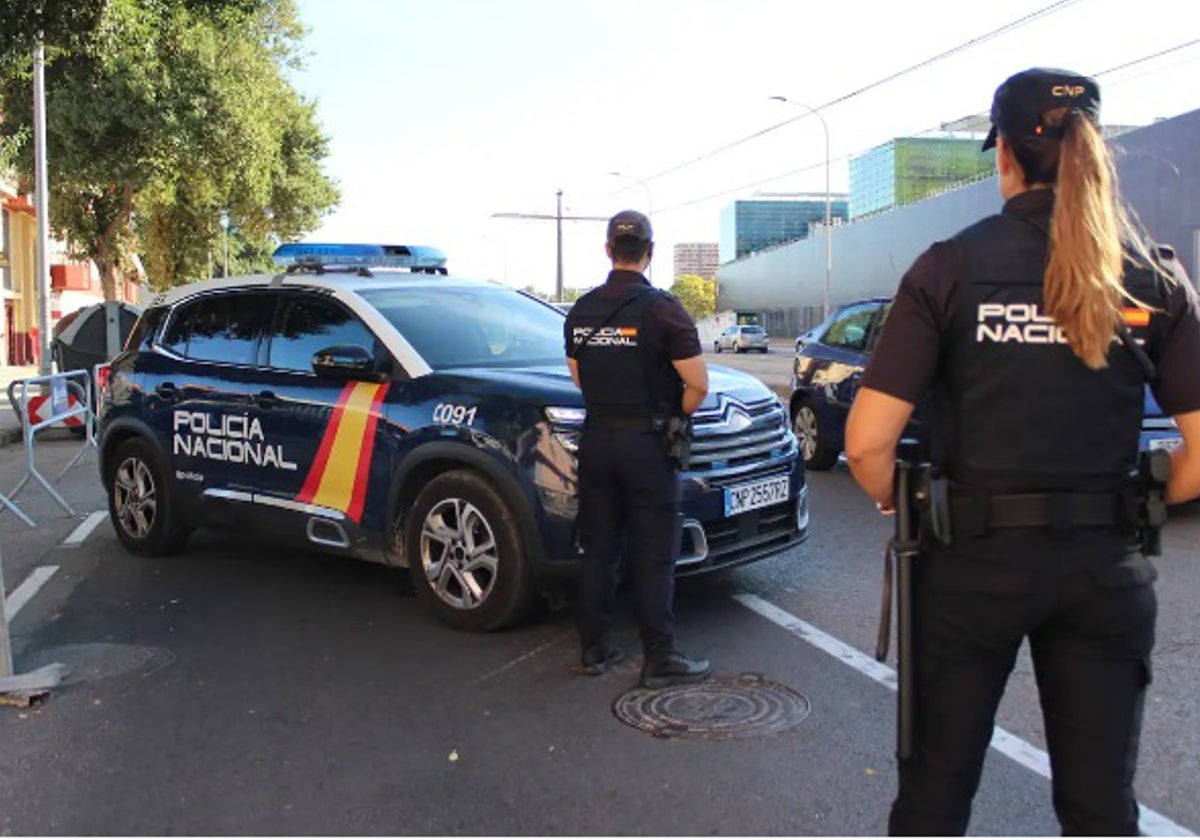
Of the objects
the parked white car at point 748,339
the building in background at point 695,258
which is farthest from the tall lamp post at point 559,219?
the building in background at point 695,258

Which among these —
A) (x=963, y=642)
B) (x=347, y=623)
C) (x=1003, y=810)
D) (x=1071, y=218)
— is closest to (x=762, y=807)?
(x=1003, y=810)

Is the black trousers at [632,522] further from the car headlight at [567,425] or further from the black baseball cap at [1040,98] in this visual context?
the black baseball cap at [1040,98]

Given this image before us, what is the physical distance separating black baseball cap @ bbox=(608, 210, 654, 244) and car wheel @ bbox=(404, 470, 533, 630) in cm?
132

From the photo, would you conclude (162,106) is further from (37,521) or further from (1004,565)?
(1004,565)

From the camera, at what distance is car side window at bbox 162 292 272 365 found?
631 centimetres

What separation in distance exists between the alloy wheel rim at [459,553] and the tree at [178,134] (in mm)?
8367

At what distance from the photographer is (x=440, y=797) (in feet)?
11.5

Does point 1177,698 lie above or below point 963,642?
below

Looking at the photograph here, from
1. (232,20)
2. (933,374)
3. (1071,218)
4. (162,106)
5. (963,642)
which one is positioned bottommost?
(963,642)

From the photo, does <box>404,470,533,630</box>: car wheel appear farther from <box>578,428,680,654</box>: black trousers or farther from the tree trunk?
the tree trunk

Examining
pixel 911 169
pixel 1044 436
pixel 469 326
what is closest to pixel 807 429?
pixel 469 326

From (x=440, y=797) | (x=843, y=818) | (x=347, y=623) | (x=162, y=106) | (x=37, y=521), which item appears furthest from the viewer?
(x=162, y=106)

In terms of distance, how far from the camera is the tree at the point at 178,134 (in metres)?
20.0

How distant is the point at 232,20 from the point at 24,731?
7.77m
